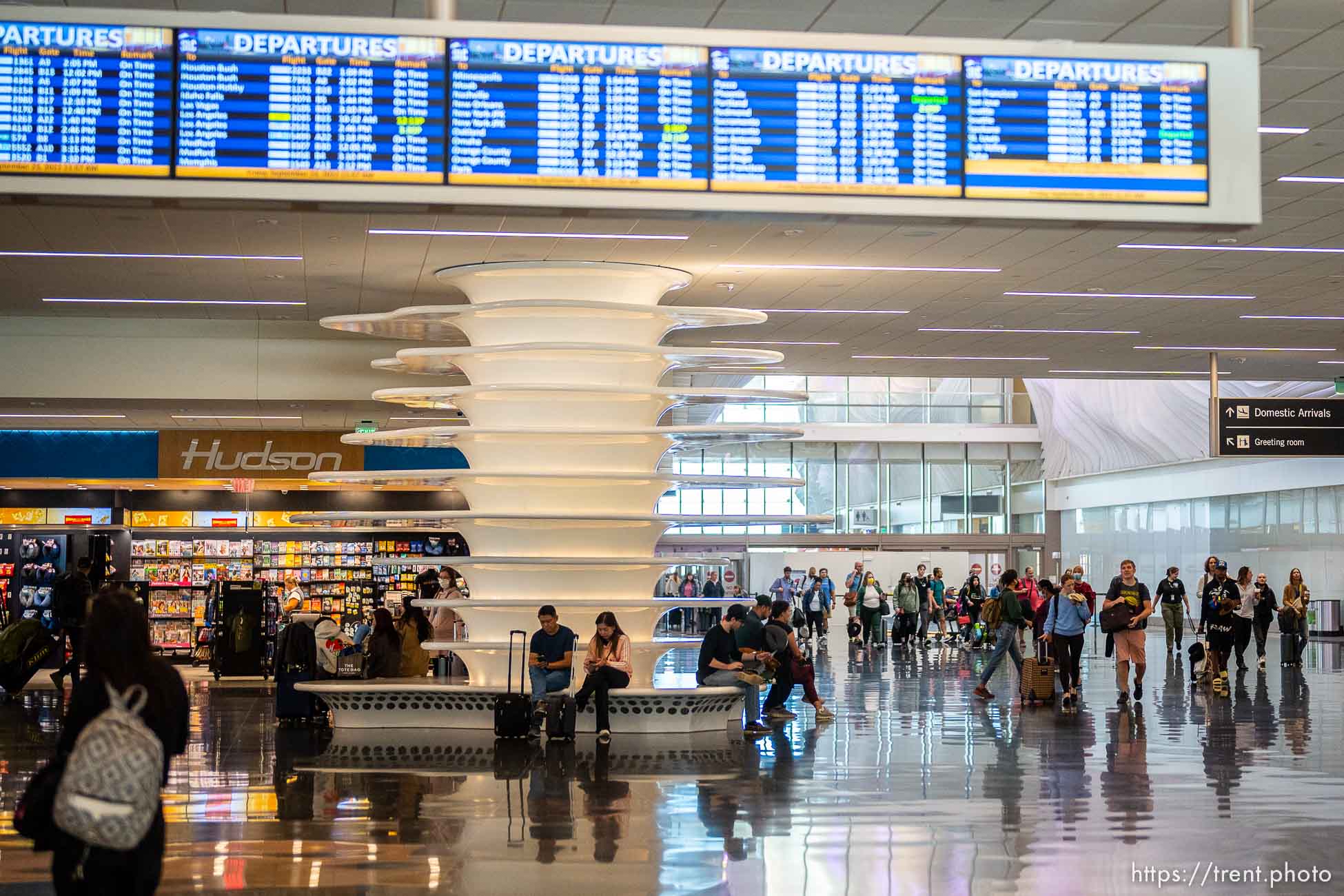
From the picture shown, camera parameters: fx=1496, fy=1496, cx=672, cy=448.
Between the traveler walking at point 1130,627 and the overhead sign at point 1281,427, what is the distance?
16.7 ft

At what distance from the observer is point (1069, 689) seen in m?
17.0

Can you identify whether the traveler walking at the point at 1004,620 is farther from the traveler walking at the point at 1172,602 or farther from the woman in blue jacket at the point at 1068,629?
the traveler walking at the point at 1172,602

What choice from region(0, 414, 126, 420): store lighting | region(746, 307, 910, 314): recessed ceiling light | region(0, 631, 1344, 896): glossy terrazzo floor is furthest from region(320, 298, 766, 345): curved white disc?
region(0, 414, 126, 420): store lighting

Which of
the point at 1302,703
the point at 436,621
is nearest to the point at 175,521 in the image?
the point at 436,621

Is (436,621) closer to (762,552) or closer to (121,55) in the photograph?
(121,55)

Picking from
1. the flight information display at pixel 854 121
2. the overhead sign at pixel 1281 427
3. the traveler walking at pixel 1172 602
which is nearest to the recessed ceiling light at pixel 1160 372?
the overhead sign at pixel 1281 427

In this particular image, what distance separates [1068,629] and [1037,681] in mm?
951

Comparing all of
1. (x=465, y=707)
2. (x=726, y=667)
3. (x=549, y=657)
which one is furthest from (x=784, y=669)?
(x=465, y=707)

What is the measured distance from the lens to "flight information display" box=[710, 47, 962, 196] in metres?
5.74

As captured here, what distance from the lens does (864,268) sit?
1409 centimetres

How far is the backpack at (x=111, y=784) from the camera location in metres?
4.22

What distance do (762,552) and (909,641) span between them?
21.8 feet

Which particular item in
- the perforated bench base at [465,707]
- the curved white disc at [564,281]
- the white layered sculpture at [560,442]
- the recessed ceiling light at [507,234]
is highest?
the recessed ceiling light at [507,234]

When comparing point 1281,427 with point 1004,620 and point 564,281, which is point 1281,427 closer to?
point 1004,620
